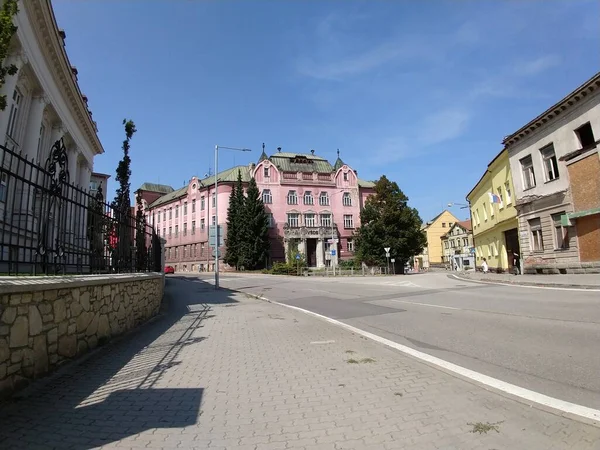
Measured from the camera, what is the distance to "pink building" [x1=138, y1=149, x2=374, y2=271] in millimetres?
64188

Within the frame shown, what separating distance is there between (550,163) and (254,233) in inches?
1624

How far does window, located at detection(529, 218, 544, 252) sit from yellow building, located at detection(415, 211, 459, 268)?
87.4 meters

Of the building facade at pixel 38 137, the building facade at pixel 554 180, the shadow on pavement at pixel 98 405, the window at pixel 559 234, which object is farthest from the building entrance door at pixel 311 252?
the shadow on pavement at pixel 98 405

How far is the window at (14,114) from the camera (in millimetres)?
15453

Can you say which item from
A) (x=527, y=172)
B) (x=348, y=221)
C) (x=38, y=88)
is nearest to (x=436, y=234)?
(x=348, y=221)

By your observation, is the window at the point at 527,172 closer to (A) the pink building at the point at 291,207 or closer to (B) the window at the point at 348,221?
(A) the pink building at the point at 291,207

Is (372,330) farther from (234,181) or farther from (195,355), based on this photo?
(234,181)

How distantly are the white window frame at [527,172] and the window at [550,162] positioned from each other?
128 cm

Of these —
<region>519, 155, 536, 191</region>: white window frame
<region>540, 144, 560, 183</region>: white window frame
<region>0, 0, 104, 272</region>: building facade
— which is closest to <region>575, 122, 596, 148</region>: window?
<region>540, 144, 560, 183</region>: white window frame

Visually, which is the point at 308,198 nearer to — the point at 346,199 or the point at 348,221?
the point at 346,199

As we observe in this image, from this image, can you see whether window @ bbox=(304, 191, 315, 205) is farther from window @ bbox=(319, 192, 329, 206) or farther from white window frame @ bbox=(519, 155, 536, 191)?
white window frame @ bbox=(519, 155, 536, 191)

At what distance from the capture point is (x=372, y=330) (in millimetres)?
9094

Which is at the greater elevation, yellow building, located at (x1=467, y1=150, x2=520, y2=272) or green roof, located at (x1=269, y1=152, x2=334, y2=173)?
green roof, located at (x1=269, y1=152, x2=334, y2=173)

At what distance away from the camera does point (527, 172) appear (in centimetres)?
2786
